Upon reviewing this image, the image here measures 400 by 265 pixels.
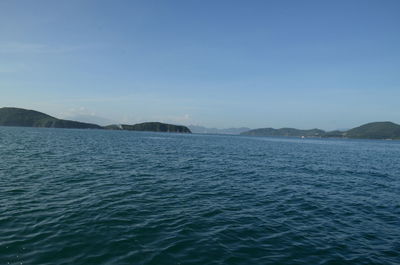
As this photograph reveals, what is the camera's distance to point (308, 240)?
515 inches

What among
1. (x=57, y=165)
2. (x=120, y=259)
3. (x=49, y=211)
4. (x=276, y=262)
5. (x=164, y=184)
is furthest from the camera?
(x=57, y=165)

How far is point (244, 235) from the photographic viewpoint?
43.7 ft

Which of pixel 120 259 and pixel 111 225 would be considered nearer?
pixel 120 259

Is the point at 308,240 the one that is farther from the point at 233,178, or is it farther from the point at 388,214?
the point at 233,178

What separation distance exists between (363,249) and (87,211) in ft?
59.7

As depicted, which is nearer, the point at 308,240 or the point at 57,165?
the point at 308,240

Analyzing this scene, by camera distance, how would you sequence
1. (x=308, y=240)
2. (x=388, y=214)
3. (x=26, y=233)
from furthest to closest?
1. (x=388, y=214)
2. (x=308, y=240)
3. (x=26, y=233)

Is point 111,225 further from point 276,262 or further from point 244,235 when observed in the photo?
point 276,262

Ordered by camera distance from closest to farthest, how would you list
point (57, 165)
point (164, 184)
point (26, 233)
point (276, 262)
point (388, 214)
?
point (276, 262)
point (26, 233)
point (388, 214)
point (164, 184)
point (57, 165)

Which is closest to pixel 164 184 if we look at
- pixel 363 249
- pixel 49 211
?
pixel 49 211

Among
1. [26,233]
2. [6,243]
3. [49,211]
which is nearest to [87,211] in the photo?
[49,211]

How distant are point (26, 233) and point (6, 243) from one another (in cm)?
120

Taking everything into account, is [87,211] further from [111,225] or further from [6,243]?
[6,243]

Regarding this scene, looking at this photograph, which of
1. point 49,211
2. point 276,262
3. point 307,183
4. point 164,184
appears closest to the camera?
point 276,262
